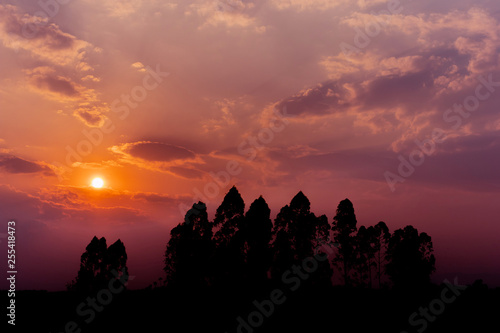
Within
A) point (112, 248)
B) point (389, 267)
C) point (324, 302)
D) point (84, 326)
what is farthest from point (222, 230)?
point (389, 267)

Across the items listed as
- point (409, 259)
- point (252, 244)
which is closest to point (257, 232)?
point (252, 244)

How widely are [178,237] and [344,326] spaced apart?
37.6m

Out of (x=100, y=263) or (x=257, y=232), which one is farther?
(x=100, y=263)

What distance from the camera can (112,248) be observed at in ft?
260

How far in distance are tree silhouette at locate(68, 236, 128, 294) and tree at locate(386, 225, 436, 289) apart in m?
50.2

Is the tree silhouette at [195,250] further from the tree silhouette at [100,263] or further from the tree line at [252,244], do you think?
the tree silhouette at [100,263]

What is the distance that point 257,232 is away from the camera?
58219 millimetres

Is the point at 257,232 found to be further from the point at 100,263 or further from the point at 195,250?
the point at 100,263

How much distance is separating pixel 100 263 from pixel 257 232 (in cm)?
3777

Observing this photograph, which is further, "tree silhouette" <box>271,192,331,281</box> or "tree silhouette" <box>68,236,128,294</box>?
"tree silhouette" <box>68,236,128,294</box>

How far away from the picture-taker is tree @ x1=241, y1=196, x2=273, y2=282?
57812 millimetres

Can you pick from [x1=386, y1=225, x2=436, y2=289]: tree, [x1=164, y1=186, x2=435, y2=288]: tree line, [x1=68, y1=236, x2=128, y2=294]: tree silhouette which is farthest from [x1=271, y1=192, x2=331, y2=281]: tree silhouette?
[x1=68, y1=236, x2=128, y2=294]: tree silhouette

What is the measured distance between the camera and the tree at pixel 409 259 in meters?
73.6

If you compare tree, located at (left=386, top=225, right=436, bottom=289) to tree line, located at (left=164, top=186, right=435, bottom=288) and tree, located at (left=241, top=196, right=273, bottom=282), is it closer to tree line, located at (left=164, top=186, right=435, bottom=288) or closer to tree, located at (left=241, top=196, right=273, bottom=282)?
tree line, located at (left=164, top=186, right=435, bottom=288)
